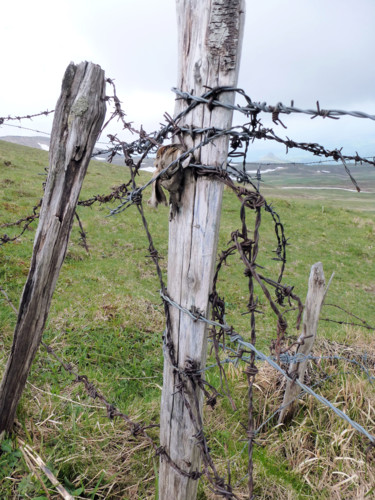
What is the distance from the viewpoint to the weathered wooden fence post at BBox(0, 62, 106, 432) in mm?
2289

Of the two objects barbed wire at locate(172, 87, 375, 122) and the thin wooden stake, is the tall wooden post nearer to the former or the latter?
barbed wire at locate(172, 87, 375, 122)

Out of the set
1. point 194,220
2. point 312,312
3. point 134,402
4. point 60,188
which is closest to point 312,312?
point 312,312

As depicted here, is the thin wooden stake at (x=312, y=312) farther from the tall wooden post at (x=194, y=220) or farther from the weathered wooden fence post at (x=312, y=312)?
the tall wooden post at (x=194, y=220)

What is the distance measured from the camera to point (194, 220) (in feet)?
6.46

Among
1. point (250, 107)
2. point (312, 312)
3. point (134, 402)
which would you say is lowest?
point (134, 402)

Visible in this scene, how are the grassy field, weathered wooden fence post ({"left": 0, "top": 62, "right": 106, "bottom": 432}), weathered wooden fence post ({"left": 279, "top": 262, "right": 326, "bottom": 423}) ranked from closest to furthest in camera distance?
weathered wooden fence post ({"left": 0, "top": 62, "right": 106, "bottom": 432}), the grassy field, weathered wooden fence post ({"left": 279, "top": 262, "right": 326, "bottom": 423})

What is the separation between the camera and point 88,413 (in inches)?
148

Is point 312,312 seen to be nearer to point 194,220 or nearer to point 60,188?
point 194,220

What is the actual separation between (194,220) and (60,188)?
103 centimetres

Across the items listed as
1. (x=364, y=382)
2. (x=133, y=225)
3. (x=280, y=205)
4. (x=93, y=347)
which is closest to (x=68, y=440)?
(x=93, y=347)

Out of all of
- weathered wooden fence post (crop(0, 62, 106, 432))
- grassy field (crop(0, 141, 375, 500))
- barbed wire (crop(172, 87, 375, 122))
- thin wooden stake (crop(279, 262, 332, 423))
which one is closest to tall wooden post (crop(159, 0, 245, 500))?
barbed wire (crop(172, 87, 375, 122))

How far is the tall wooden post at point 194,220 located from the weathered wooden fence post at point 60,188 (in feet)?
2.27

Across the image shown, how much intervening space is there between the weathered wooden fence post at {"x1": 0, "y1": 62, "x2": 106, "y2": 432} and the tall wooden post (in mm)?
691

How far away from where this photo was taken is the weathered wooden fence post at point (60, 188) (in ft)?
7.51
